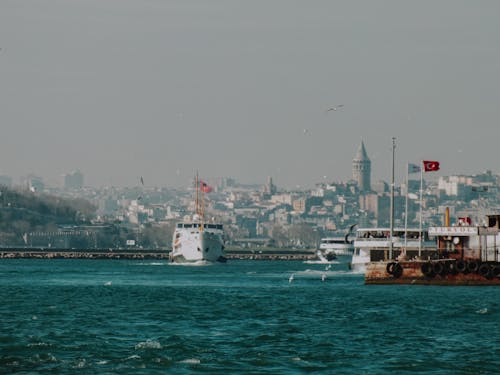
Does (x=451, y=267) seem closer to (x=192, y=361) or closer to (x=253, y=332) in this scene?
(x=253, y=332)

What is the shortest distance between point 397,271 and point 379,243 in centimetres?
5361

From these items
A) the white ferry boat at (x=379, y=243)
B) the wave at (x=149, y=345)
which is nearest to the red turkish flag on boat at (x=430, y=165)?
the white ferry boat at (x=379, y=243)

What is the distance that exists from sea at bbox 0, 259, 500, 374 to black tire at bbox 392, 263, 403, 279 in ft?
12.7

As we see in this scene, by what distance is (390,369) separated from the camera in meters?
49.4

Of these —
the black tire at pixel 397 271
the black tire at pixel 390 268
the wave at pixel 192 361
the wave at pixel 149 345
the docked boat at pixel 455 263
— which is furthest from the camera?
the black tire at pixel 390 268

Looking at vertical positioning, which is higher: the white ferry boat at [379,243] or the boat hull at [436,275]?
the white ferry boat at [379,243]

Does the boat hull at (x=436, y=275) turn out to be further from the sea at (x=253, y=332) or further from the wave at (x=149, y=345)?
the wave at (x=149, y=345)

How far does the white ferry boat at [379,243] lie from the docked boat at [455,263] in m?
29.8

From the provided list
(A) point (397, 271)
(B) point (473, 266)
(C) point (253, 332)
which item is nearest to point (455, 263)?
(B) point (473, 266)

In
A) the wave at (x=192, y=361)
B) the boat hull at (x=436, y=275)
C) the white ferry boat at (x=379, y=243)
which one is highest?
the white ferry boat at (x=379, y=243)

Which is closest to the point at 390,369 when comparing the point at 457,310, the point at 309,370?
the point at 309,370

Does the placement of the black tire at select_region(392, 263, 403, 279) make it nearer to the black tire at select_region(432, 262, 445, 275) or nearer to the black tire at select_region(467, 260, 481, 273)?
the black tire at select_region(432, 262, 445, 275)

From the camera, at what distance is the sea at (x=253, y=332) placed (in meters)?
50.3

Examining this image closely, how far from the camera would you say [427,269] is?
100562mm
